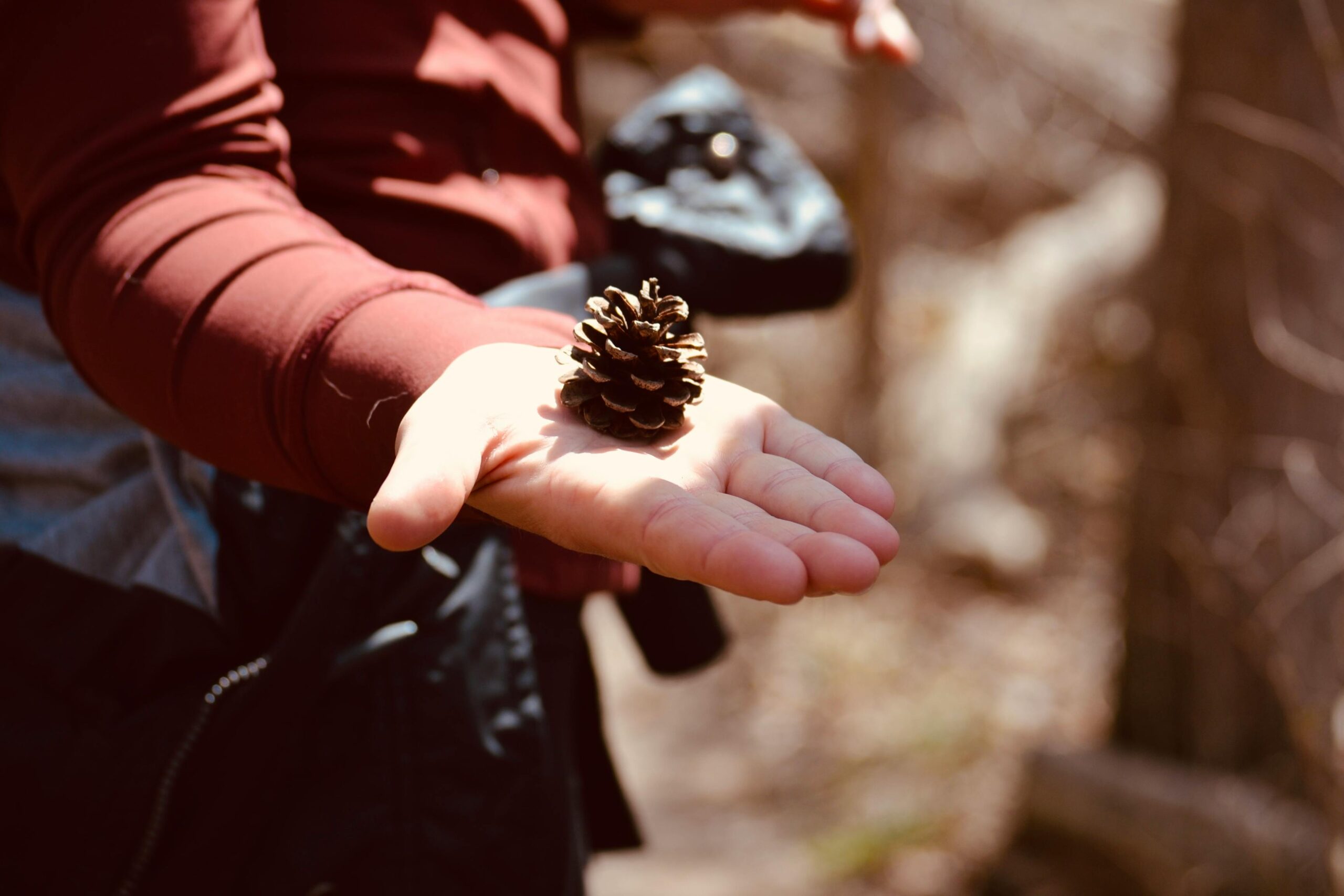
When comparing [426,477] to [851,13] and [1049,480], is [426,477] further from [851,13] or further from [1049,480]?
[1049,480]

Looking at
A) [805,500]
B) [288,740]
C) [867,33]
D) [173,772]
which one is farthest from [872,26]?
[173,772]

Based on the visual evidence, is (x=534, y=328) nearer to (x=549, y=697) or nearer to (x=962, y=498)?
(x=549, y=697)

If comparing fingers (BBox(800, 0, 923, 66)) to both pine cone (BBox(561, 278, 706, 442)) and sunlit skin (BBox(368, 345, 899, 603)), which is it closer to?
pine cone (BBox(561, 278, 706, 442))

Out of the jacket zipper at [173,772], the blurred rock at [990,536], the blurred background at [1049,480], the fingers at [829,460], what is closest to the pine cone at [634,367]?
the fingers at [829,460]

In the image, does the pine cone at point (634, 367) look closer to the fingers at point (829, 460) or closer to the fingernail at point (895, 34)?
the fingers at point (829, 460)

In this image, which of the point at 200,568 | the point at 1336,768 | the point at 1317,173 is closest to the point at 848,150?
the point at 1317,173

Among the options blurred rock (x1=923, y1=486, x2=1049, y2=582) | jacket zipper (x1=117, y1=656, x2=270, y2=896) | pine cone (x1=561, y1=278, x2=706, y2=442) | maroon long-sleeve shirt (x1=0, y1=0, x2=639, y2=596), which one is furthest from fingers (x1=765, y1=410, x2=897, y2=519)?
blurred rock (x1=923, y1=486, x2=1049, y2=582)

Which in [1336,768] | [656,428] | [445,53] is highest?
[445,53]
